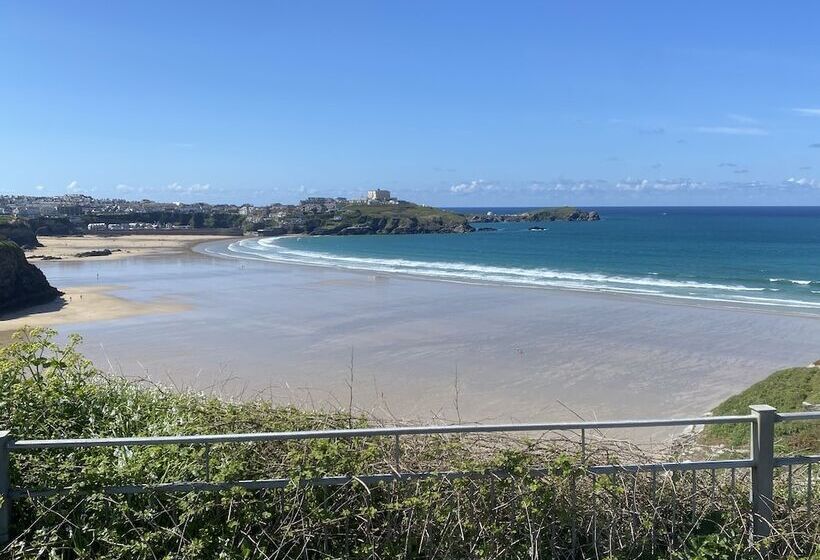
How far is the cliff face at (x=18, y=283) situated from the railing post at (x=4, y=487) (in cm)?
3526

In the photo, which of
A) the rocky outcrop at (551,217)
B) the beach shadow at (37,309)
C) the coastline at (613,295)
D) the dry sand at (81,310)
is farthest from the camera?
the rocky outcrop at (551,217)

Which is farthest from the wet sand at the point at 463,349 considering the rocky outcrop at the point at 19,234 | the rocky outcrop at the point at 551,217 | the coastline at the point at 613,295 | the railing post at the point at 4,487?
the rocky outcrop at the point at 551,217

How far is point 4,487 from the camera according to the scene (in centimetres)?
407

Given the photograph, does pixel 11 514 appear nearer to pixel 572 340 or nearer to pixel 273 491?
pixel 273 491

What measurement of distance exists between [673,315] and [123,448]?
28.8 meters

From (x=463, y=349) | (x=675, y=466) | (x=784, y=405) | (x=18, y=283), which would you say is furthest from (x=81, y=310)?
(x=675, y=466)

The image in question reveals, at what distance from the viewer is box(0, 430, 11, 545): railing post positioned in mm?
4039

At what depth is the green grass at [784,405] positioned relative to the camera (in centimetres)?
1080

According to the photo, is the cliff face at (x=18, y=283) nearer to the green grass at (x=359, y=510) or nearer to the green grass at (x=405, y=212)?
the green grass at (x=359, y=510)

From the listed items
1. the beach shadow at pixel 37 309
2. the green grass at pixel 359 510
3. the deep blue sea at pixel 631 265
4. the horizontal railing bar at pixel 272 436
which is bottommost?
the beach shadow at pixel 37 309

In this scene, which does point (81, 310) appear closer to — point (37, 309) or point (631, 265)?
point (37, 309)

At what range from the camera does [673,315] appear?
97.7ft

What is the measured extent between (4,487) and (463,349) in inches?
756

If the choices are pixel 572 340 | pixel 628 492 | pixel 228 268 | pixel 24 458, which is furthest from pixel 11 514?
pixel 228 268
